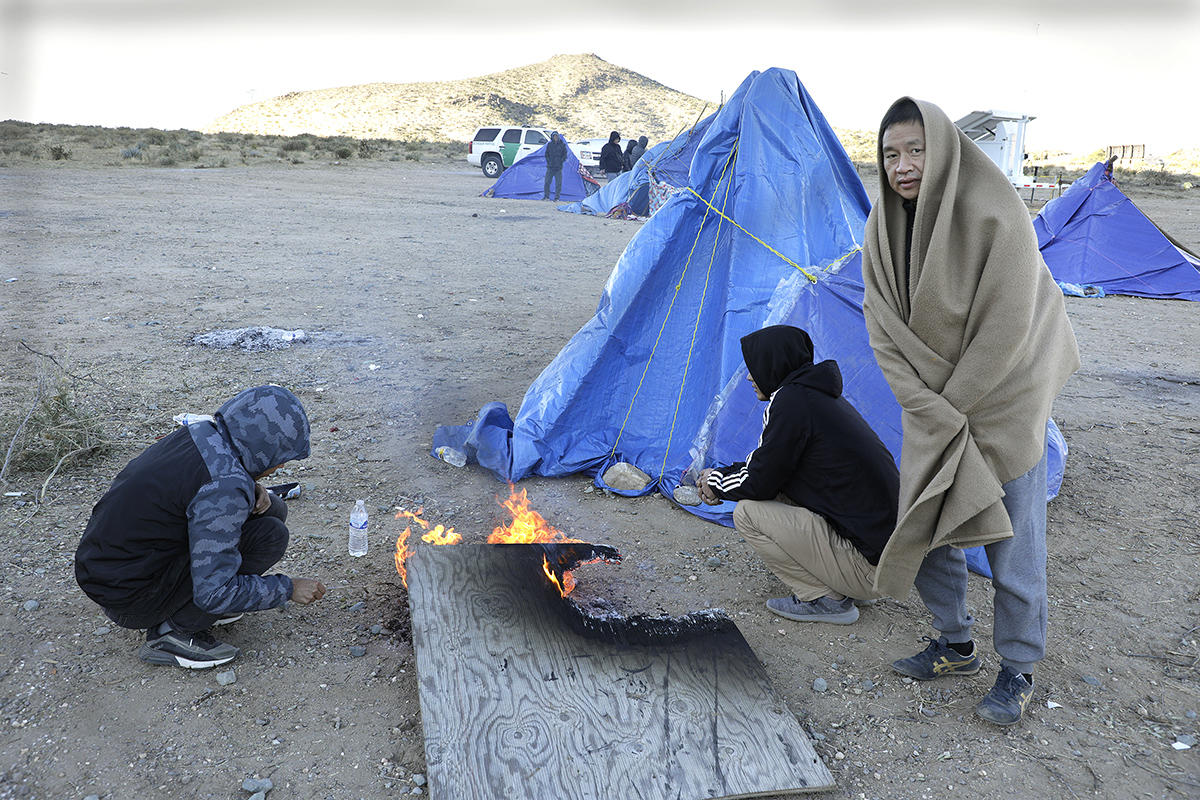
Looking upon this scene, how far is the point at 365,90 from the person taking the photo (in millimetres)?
76500

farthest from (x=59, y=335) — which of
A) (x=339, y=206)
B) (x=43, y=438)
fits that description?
(x=339, y=206)

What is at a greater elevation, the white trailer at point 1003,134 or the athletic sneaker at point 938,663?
the white trailer at point 1003,134

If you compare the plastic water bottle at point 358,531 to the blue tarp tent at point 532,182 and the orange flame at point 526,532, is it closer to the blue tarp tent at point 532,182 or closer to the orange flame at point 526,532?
the orange flame at point 526,532

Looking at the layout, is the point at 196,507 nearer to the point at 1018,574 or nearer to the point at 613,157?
the point at 1018,574

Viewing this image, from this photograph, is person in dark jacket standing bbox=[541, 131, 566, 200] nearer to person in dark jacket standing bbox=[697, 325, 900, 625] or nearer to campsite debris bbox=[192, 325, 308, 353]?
campsite debris bbox=[192, 325, 308, 353]

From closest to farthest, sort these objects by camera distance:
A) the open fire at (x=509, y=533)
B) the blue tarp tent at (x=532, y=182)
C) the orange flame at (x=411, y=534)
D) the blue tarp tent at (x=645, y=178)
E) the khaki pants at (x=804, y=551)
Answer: the khaki pants at (x=804, y=551), the orange flame at (x=411, y=534), the open fire at (x=509, y=533), the blue tarp tent at (x=645, y=178), the blue tarp tent at (x=532, y=182)

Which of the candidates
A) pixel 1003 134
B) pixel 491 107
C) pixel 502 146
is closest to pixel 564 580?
pixel 502 146

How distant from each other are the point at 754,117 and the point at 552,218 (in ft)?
36.9

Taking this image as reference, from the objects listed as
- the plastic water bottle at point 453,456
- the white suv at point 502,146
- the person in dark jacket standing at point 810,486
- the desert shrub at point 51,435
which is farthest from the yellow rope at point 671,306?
the white suv at point 502,146

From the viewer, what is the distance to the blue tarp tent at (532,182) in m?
18.5

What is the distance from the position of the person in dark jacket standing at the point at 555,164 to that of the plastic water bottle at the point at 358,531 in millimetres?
15472

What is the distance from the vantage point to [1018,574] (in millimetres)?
2516

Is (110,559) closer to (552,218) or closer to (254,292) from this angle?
(254,292)

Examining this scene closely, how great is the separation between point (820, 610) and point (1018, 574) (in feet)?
2.90
